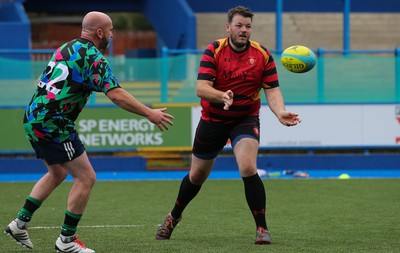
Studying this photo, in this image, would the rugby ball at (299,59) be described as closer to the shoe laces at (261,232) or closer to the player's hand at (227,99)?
the player's hand at (227,99)

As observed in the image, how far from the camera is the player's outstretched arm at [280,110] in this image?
8.33 meters

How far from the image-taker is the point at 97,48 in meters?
7.73

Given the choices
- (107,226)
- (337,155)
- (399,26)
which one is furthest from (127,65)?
(399,26)

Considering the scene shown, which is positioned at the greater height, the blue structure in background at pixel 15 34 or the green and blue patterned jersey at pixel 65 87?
the green and blue patterned jersey at pixel 65 87

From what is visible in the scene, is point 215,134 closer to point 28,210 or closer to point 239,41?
point 239,41

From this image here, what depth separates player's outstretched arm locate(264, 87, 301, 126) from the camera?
328 inches

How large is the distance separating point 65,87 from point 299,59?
2.31 meters

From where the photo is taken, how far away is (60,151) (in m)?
7.70

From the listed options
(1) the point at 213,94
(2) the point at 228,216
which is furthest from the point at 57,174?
(2) the point at 228,216

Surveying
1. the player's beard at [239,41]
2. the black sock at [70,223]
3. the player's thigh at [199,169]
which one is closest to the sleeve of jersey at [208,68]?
the player's beard at [239,41]

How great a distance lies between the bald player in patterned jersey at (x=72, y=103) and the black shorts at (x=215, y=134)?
48.8 inches

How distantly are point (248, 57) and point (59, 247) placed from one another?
2.45 metres

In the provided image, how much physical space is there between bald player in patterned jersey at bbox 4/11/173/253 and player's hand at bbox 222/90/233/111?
66cm

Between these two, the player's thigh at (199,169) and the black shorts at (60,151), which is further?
the player's thigh at (199,169)
